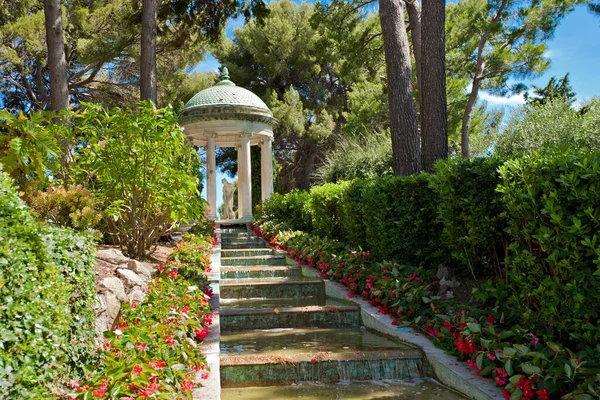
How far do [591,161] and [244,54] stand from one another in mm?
28234

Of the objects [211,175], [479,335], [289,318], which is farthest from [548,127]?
[479,335]

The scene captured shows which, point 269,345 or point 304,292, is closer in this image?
point 269,345

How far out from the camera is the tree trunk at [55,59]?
10328 mm

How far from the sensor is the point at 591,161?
3.78 meters

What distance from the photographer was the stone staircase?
4707 millimetres

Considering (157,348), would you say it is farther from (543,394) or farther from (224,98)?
(224,98)

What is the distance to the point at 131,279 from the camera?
554cm

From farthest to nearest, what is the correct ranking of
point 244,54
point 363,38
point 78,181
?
1. point 244,54
2. point 363,38
3. point 78,181

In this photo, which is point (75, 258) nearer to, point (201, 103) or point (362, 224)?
point (362, 224)

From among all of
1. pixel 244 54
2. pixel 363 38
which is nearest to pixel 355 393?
pixel 363 38

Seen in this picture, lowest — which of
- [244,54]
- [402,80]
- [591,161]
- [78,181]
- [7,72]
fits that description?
[591,161]

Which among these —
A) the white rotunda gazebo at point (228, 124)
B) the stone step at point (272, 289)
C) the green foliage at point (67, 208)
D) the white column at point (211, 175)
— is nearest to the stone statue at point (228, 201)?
the white rotunda gazebo at point (228, 124)

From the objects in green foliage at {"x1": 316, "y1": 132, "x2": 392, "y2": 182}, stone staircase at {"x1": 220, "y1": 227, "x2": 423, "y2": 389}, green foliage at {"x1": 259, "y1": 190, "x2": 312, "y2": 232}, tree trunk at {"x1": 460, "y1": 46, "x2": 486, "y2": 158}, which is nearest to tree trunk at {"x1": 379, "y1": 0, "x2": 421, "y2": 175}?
stone staircase at {"x1": 220, "y1": 227, "x2": 423, "y2": 389}

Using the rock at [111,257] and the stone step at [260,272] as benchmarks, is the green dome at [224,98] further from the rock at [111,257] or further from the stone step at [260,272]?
the rock at [111,257]
